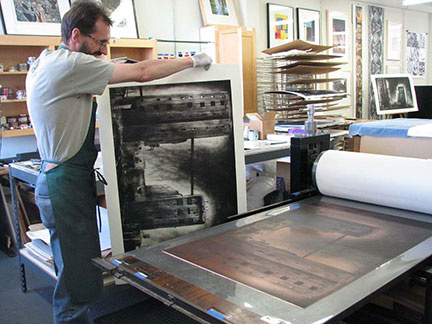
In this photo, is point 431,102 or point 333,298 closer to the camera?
point 333,298

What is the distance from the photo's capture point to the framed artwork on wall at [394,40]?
762 centimetres

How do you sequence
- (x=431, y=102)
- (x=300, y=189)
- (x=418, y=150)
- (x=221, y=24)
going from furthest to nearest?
(x=431, y=102) → (x=221, y=24) → (x=418, y=150) → (x=300, y=189)

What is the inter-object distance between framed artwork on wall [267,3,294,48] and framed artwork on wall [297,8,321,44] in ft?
0.56

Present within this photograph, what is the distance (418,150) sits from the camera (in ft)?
7.78

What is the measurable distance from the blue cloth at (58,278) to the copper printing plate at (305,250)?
0.57 metres

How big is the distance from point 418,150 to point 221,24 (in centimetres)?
310

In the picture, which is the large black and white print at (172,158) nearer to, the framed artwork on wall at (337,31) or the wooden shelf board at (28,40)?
the wooden shelf board at (28,40)

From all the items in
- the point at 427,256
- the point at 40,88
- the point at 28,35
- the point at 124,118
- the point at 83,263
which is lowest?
the point at 83,263

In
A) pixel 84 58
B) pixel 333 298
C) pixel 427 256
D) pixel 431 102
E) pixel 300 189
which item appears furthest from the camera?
pixel 431 102

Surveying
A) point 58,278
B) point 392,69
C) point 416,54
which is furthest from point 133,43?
point 416,54

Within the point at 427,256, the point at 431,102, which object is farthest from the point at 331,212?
the point at 431,102

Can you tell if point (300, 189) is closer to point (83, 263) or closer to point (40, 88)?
point (83, 263)

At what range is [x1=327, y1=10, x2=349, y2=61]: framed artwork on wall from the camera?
641 cm

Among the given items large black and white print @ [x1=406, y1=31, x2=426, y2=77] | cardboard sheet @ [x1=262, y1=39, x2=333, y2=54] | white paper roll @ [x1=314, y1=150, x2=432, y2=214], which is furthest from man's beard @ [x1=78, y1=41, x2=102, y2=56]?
large black and white print @ [x1=406, y1=31, x2=426, y2=77]
